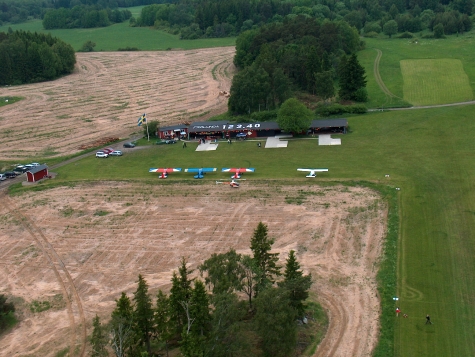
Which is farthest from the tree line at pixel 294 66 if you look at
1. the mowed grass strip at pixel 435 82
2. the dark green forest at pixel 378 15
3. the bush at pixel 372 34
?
the dark green forest at pixel 378 15

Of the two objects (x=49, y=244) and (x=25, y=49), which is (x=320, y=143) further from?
(x=25, y=49)

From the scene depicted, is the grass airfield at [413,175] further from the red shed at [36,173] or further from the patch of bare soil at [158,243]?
the patch of bare soil at [158,243]

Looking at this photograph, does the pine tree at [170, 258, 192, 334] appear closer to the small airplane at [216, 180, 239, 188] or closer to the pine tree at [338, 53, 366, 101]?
the small airplane at [216, 180, 239, 188]

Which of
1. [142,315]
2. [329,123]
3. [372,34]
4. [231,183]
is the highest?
[372,34]

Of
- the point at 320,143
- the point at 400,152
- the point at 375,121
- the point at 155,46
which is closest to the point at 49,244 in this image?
the point at 320,143

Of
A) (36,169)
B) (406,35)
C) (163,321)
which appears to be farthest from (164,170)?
(406,35)

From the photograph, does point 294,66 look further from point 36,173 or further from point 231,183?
point 36,173

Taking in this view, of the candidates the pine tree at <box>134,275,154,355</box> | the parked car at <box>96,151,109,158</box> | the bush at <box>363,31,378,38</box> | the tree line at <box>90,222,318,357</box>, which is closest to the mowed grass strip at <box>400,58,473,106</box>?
the bush at <box>363,31,378,38</box>
